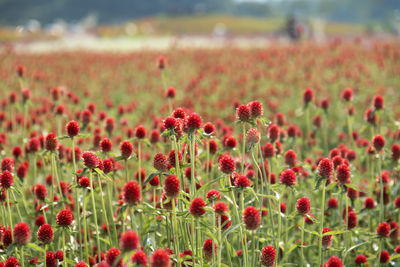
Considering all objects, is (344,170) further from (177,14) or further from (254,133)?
(177,14)

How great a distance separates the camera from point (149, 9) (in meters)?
126

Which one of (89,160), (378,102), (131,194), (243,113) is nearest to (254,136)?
(243,113)

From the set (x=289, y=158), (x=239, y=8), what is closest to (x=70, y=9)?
(x=239, y=8)

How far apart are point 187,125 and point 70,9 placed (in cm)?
13066

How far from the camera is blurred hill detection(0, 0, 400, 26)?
112 metres

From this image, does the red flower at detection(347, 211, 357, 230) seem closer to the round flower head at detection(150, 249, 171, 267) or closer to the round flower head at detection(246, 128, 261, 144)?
the round flower head at detection(246, 128, 261, 144)

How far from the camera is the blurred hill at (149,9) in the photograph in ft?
367

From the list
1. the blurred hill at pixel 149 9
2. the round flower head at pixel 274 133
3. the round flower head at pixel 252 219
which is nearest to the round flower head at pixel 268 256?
the round flower head at pixel 252 219

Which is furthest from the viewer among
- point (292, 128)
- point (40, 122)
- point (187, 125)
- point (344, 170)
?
point (40, 122)

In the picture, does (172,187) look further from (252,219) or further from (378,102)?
(378,102)

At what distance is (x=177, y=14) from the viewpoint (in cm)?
8462

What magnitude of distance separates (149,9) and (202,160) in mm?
129220

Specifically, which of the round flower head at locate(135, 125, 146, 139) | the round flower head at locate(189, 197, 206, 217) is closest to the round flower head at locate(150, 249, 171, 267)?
the round flower head at locate(189, 197, 206, 217)

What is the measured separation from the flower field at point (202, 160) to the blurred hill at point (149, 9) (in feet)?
341
